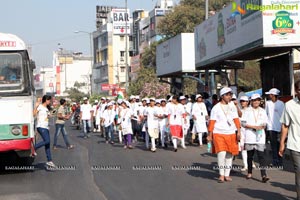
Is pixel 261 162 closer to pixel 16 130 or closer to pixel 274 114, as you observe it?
pixel 274 114

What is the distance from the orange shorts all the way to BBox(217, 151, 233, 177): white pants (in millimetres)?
94

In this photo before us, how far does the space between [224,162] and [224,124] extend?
29.7 inches

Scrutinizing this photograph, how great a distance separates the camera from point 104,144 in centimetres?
1978

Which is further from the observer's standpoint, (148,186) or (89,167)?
(89,167)

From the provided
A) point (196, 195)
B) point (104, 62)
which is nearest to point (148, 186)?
point (196, 195)

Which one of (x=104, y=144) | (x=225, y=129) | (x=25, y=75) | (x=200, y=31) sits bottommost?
(x=104, y=144)

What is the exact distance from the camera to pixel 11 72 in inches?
452

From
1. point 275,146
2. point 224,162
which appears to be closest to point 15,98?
point 224,162

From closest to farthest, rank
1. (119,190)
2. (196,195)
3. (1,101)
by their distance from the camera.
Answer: (196,195) → (119,190) → (1,101)

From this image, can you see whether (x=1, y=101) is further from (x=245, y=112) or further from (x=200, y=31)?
(x=200, y=31)

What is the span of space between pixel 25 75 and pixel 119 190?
12.4 ft

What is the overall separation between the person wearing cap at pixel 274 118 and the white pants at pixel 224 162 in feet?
6.85

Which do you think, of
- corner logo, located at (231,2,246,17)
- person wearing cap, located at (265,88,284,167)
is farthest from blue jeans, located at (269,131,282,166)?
corner logo, located at (231,2,246,17)

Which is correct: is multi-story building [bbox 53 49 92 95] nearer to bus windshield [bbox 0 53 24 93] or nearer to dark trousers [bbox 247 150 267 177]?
bus windshield [bbox 0 53 24 93]
